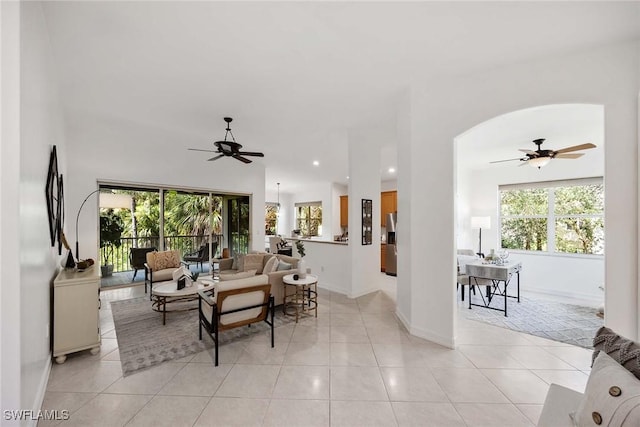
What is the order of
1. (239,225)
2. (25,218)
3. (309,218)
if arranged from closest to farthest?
(25,218)
(239,225)
(309,218)

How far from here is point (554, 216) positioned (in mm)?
5484

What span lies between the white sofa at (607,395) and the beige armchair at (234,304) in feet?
7.58

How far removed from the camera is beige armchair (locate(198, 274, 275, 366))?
102 inches

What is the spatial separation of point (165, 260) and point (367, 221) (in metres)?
3.97

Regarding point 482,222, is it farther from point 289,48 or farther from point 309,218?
point 309,218

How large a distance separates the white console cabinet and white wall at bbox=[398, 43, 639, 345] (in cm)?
358

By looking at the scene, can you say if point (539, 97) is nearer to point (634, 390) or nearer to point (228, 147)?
point (634, 390)

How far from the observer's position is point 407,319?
3.38 meters

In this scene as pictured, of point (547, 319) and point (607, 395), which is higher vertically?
point (607, 395)

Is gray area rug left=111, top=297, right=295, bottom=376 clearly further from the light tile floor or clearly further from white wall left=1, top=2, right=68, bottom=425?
white wall left=1, top=2, right=68, bottom=425

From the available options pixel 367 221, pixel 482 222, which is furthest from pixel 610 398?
pixel 482 222

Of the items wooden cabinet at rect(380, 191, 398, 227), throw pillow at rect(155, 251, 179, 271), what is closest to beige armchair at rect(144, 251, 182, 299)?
throw pillow at rect(155, 251, 179, 271)

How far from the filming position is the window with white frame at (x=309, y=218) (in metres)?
10.3

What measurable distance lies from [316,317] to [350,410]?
186cm
